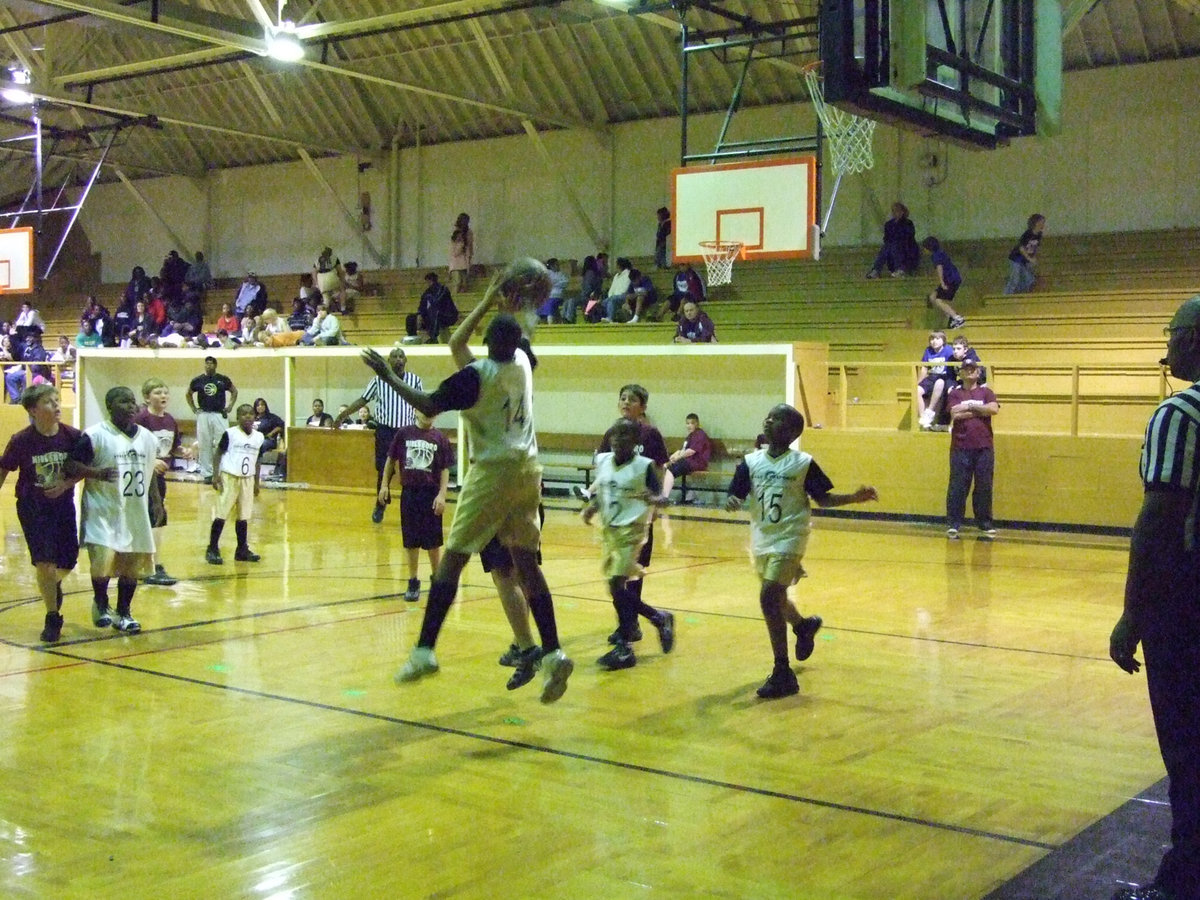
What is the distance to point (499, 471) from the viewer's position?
552 cm

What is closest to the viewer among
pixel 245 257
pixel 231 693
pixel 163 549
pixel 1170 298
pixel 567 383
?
pixel 231 693

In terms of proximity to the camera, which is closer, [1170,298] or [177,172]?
[1170,298]

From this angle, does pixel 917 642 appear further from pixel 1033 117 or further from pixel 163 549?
pixel 163 549

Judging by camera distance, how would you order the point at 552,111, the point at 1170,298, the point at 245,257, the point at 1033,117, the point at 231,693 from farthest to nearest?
1. the point at 245,257
2. the point at 552,111
3. the point at 1170,298
4. the point at 1033,117
5. the point at 231,693

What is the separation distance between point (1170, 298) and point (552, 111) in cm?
1161

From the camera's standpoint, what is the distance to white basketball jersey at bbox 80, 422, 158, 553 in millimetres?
7871

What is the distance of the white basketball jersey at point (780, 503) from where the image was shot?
6.60 metres

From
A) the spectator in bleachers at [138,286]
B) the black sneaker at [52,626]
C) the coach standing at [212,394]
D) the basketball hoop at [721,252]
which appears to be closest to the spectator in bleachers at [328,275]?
the spectator in bleachers at [138,286]

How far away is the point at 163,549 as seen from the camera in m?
12.7

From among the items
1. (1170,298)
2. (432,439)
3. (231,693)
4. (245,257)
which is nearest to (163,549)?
(432,439)

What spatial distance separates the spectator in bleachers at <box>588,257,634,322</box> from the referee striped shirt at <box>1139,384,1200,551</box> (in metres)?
17.8

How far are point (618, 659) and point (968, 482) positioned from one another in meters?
8.48

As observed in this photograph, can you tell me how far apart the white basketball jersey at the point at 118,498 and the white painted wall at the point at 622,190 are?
13.1 metres

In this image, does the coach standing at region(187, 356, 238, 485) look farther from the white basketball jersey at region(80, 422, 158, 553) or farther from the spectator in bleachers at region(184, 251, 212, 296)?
the spectator in bleachers at region(184, 251, 212, 296)
